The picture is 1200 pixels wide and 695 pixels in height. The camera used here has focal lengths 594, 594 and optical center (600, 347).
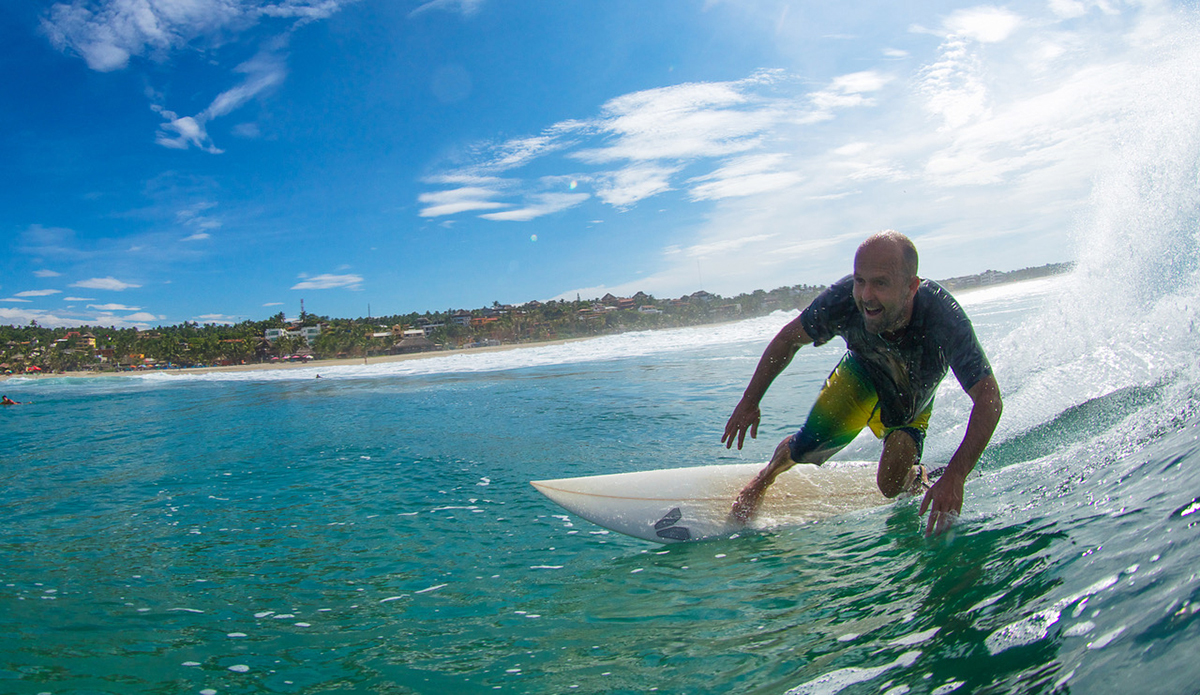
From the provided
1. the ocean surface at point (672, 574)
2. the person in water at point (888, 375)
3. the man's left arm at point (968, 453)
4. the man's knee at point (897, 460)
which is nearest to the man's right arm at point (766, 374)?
the person in water at point (888, 375)

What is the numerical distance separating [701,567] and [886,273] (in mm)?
2157

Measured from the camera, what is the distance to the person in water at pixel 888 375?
2912mm

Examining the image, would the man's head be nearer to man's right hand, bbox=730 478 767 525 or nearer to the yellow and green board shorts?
the yellow and green board shorts

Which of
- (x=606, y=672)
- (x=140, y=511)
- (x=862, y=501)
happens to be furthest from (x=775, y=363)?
(x=140, y=511)

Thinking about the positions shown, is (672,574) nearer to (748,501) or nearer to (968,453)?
(748,501)

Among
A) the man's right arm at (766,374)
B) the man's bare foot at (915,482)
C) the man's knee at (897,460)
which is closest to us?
the man's right arm at (766,374)

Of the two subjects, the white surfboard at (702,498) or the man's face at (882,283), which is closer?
the man's face at (882,283)

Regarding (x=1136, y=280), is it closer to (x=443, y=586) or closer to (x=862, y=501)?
(x=862, y=501)

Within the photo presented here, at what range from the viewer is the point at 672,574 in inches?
152

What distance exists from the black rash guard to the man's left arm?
11cm

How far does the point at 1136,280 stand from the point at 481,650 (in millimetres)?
6949

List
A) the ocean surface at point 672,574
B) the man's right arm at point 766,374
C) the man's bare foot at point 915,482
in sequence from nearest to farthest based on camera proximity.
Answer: the ocean surface at point 672,574 → the man's right arm at point 766,374 → the man's bare foot at point 915,482

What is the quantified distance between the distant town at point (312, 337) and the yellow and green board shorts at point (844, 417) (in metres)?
67.1

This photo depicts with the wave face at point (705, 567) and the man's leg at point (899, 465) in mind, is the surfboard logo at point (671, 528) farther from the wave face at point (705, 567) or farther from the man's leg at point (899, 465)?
the man's leg at point (899, 465)
